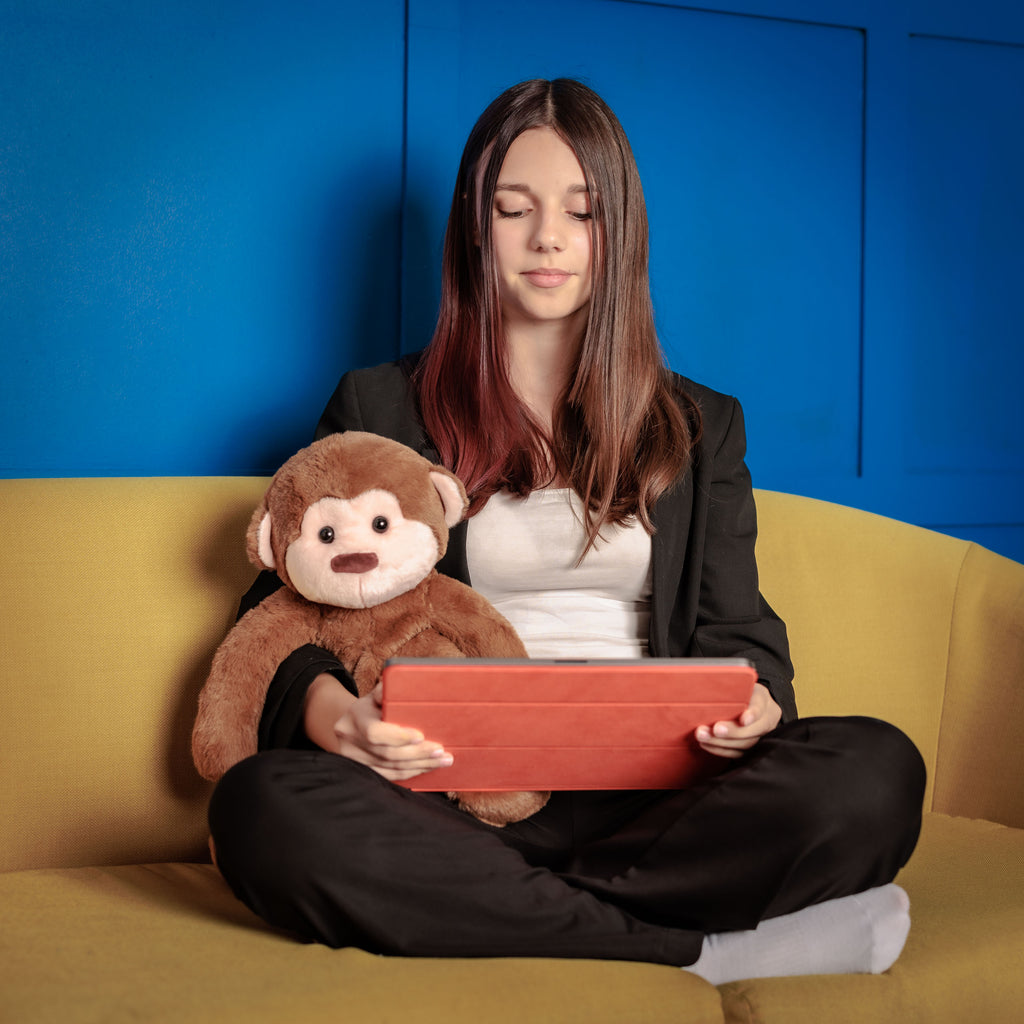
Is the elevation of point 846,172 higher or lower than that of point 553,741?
higher

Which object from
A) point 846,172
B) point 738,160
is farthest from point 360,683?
point 846,172

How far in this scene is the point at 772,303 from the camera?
83.8 inches

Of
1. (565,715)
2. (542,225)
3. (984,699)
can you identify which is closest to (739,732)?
(565,715)

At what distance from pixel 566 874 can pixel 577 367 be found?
2.51 ft

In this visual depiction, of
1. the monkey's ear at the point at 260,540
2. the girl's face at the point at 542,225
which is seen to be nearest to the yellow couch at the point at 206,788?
the monkey's ear at the point at 260,540

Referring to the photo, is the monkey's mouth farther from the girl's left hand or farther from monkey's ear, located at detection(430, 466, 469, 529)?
the girl's left hand

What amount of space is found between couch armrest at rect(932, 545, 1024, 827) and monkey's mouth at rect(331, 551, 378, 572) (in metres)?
0.97

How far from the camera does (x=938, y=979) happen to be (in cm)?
107

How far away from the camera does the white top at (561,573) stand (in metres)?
1.45

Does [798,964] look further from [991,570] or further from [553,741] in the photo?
[991,570]

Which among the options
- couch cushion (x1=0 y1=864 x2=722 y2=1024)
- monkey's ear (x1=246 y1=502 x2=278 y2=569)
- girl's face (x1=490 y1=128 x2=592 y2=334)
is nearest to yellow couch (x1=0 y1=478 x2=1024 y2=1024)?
couch cushion (x1=0 y1=864 x2=722 y2=1024)

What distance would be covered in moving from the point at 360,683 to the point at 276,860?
0.86 feet

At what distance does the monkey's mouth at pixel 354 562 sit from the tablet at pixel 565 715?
7.3 inches

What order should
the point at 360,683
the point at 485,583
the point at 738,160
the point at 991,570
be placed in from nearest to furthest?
the point at 360,683, the point at 485,583, the point at 991,570, the point at 738,160
